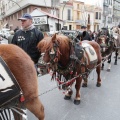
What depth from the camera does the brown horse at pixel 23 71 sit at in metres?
2.36

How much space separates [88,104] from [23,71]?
2774 mm

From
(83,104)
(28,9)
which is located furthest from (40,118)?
(28,9)

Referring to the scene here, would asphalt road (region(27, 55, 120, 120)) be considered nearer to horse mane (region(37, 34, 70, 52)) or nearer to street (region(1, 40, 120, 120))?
street (region(1, 40, 120, 120))

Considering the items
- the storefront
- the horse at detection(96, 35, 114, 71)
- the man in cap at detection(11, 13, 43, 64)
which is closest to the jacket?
the man in cap at detection(11, 13, 43, 64)

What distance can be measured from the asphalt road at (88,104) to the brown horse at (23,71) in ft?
4.74

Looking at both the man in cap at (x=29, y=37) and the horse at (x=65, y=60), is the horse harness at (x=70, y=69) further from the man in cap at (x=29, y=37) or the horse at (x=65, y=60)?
the man in cap at (x=29, y=37)

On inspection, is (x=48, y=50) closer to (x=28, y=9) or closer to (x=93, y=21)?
(x=28, y=9)

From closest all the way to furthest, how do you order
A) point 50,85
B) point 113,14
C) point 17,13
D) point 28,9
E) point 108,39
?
point 50,85, point 108,39, point 28,9, point 17,13, point 113,14

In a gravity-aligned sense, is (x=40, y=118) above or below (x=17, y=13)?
→ below

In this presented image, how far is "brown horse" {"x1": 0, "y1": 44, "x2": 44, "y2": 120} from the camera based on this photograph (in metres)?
2.36

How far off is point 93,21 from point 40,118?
56119 mm

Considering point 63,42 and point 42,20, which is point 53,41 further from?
point 42,20

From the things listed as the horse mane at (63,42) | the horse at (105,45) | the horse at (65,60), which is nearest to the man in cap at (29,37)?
Answer: the horse at (65,60)

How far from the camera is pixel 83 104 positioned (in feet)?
15.8
